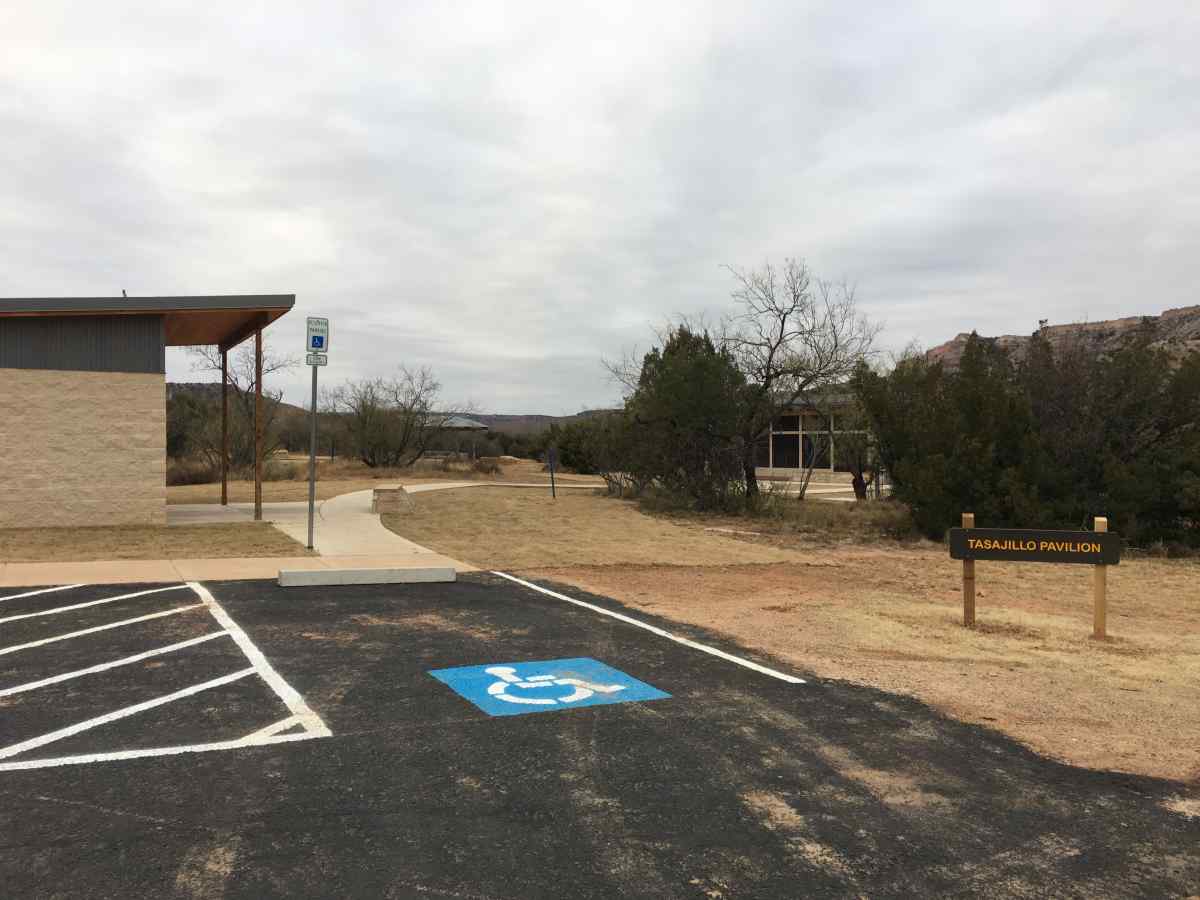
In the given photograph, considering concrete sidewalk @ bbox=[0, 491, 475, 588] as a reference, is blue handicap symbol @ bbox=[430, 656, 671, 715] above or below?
below

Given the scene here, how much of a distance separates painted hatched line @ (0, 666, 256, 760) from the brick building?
36.1ft

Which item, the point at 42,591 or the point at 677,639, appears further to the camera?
the point at 42,591

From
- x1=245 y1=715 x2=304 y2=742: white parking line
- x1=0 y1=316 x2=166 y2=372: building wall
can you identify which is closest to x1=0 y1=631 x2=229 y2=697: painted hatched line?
x1=245 y1=715 x2=304 y2=742: white parking line

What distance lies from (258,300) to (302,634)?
1016 centimetres

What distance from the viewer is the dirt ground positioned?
553 centimetres

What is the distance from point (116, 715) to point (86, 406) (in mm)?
12206

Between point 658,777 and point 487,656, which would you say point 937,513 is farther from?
point 658,777

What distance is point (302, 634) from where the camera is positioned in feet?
24.6

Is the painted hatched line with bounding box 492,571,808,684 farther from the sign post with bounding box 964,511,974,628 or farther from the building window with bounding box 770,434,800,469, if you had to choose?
the building window with bounding box 770,434,800,469

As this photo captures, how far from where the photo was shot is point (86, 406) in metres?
15.5

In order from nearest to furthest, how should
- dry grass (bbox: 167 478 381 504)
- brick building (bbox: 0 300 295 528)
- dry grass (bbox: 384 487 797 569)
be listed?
dry grass (bbox: 384 487 797 569) < brick building (bbox: 0 300 295 528) < dry grass (bbox: 167 478 381 504)

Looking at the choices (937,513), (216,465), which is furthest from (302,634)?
(216,465)

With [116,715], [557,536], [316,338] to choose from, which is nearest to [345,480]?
[557,536]

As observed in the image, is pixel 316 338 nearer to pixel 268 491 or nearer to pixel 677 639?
pixel 677 639
